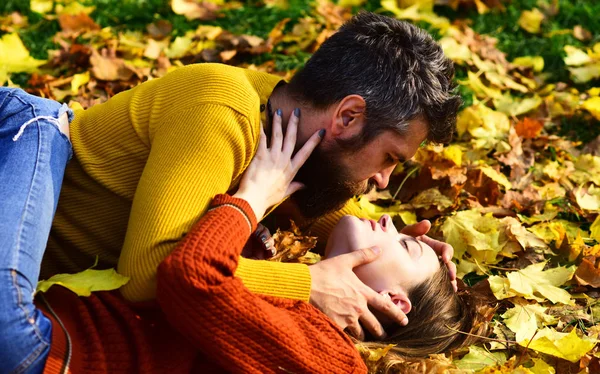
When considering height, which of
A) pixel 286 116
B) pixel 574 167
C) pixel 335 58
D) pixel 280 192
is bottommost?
pixel 574 167

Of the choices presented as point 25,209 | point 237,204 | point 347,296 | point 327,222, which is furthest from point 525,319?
point 25,209

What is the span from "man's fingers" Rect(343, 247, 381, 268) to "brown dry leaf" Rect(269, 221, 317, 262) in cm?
36

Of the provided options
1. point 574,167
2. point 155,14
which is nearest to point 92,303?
point 574,167

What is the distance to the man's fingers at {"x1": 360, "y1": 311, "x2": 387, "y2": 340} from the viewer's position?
2.69 meters

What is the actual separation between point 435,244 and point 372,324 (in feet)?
1.91

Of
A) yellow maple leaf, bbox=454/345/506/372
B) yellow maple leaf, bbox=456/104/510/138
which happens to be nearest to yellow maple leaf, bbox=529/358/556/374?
yellow maple leaf, bbox=454/345/506/372

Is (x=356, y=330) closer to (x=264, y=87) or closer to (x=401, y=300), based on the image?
(x=401, y=300)

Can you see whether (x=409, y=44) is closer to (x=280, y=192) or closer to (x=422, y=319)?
(x=280, y=192)

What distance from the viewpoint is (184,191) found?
7.73 ft

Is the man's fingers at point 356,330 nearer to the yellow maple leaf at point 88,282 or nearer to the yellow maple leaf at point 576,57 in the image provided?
the yellow maple leaf at point 88,282

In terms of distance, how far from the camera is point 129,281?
2381 millimetres

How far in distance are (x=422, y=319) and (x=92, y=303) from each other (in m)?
1.18

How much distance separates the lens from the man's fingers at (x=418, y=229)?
10.4ft

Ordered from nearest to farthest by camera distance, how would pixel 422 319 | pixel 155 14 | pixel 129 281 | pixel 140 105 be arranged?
pixel 129 281 < pixel 140 105 < pixel 422 319 < pixel 155 14
